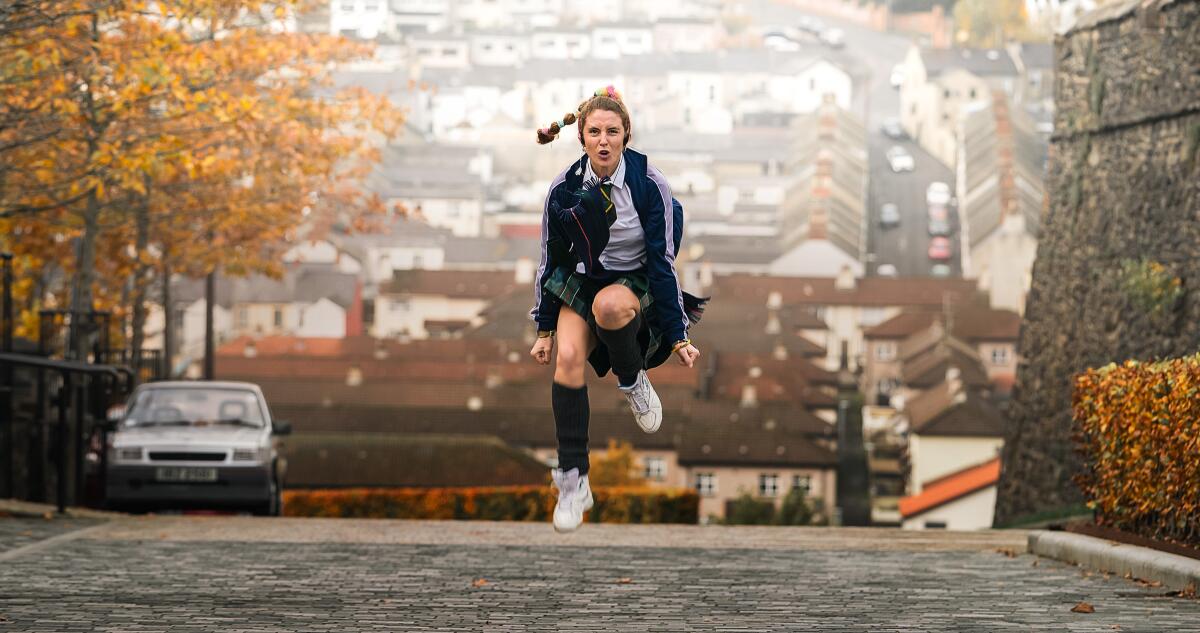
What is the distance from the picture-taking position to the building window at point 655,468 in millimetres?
70500

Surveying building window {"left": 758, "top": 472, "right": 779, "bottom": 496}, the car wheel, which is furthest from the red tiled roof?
the car wheel

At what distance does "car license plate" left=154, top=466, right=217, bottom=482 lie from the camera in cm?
1769

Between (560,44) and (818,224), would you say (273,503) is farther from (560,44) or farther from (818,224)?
(560,44)

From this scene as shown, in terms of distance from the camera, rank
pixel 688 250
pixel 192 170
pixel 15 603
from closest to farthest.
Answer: pixel 15 603
pixel 192 170
pixel 688 250

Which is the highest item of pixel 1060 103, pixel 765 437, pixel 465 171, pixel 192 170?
pixel 465 171

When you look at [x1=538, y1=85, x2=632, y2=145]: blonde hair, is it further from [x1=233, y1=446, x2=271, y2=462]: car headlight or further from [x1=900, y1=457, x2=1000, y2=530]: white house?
[x1=900, y1=457, x2=1000, y2=530]: white house

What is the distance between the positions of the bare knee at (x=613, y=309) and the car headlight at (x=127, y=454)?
11.3m

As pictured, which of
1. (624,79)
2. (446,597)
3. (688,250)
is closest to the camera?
(446,597)

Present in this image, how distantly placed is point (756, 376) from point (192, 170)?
71.4 m

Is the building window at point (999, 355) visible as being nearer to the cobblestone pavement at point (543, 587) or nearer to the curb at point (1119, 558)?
the cobblestone pavement at point (543, 587)

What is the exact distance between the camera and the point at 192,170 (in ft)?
65.0

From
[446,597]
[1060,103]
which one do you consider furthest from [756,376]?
[446,597]

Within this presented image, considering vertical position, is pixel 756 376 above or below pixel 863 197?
below

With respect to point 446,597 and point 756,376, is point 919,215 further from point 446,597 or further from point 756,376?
point 446,597
